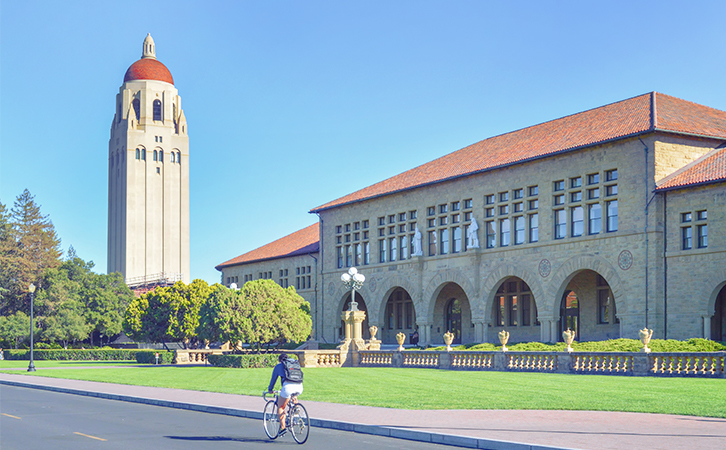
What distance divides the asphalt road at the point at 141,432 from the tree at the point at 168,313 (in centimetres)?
3516

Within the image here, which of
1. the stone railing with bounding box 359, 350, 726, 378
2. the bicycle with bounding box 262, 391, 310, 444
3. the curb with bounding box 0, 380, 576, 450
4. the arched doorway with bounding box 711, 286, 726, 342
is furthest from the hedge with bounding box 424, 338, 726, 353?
the bicycle with bounding box 262, 391, 310, 444

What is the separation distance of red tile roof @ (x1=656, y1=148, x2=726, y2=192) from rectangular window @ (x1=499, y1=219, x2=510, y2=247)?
1085 centimetres

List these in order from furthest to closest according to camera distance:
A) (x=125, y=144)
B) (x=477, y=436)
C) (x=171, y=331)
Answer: (x=125, y=144)
(x=171, y=331)
(x=477, y=436)

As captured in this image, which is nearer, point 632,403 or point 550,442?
point 550,442

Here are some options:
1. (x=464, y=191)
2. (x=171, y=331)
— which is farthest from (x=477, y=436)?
(x=171, y=331)

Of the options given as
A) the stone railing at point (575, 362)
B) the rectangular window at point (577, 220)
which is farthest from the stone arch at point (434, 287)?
the stone railing at point (575, 362)

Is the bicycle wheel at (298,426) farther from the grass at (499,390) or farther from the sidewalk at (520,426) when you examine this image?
the grass at (499,390)

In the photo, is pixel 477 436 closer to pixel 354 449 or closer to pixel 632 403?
pixel 354 449

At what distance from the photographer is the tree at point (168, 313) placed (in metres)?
55.2

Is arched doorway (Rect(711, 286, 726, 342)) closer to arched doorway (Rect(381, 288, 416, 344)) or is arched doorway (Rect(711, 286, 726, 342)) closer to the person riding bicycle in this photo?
arched doorway (Rect(381, 288, 416, 344))

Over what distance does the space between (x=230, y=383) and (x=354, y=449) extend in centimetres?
1520

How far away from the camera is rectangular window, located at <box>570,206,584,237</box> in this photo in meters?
42.2

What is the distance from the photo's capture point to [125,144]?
112 meters

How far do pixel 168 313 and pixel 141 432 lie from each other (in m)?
43.1
